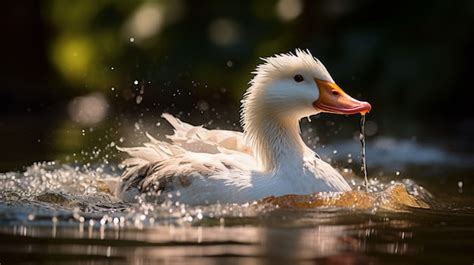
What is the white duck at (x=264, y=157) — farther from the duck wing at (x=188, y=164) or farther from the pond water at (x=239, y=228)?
the pond water at (x=239, y=228)

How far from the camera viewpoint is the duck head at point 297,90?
331 inches

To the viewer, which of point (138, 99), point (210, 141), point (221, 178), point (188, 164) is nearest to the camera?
point (221, 178)

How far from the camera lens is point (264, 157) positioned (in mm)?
8516

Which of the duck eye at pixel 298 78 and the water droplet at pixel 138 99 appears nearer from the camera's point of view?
the duck eye at pixel 298 78

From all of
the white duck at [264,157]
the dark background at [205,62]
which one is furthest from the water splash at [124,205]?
the dark background at [205,62]

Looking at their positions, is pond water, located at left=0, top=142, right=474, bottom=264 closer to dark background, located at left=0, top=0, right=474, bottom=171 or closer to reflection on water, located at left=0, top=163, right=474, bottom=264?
reflection on water, located at left=0, top=163, right=474, bottom=264

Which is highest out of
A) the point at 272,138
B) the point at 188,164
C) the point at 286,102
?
the point at 286,102

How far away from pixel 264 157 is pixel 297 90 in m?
0.55

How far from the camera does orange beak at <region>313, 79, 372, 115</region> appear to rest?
27.4 ft

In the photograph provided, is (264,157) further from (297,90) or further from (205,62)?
(205,62)

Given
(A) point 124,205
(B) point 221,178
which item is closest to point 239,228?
(B) point 221,178

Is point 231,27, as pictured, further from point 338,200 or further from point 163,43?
point 338,200

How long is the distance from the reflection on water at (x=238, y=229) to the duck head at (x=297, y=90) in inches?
27.6

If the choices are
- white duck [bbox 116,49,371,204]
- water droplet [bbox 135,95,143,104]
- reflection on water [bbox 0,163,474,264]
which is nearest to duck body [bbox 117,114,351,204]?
white duck [bbox 116,49,371,204]
